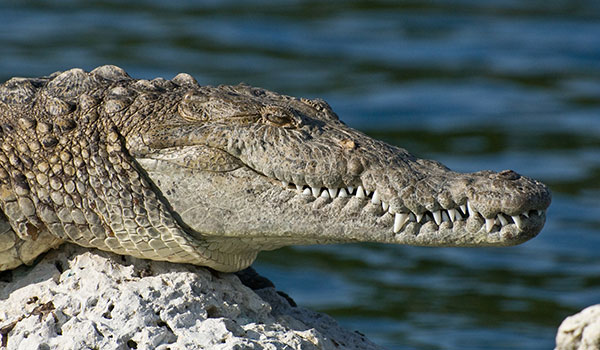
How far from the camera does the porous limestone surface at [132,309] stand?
303cm

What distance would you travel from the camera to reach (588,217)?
852cm

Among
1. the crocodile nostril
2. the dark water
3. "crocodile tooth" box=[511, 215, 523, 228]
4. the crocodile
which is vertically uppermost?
the dark water

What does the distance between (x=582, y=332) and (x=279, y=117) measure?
1.70m

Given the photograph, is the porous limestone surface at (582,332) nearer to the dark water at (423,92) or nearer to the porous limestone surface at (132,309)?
the porous limestone surface at (132,309)

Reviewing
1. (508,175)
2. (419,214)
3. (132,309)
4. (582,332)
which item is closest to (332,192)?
(419,214)

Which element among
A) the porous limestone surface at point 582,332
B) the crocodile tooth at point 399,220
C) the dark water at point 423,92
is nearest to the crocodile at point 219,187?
the crocodile tooth at point 399,220

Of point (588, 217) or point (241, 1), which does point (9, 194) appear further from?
point (241, 1)

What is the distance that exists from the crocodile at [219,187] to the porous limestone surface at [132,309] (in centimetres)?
6

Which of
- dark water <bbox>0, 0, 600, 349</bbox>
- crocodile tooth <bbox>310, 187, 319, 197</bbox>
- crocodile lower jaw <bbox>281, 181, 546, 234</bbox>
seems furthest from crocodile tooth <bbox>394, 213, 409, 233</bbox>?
dark water <bbox>0, 0, 600, 349</bbox>

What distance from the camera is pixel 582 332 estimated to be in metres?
4.14

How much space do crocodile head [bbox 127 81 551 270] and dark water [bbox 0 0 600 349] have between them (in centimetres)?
323

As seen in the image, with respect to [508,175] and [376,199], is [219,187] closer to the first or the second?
[376,199]

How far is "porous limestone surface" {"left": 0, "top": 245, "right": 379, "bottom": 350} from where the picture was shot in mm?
3027

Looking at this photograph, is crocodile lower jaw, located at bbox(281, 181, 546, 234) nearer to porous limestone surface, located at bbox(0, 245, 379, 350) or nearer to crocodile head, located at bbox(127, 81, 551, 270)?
crocodile head, located at bbox(127, 81, 551, 270)
